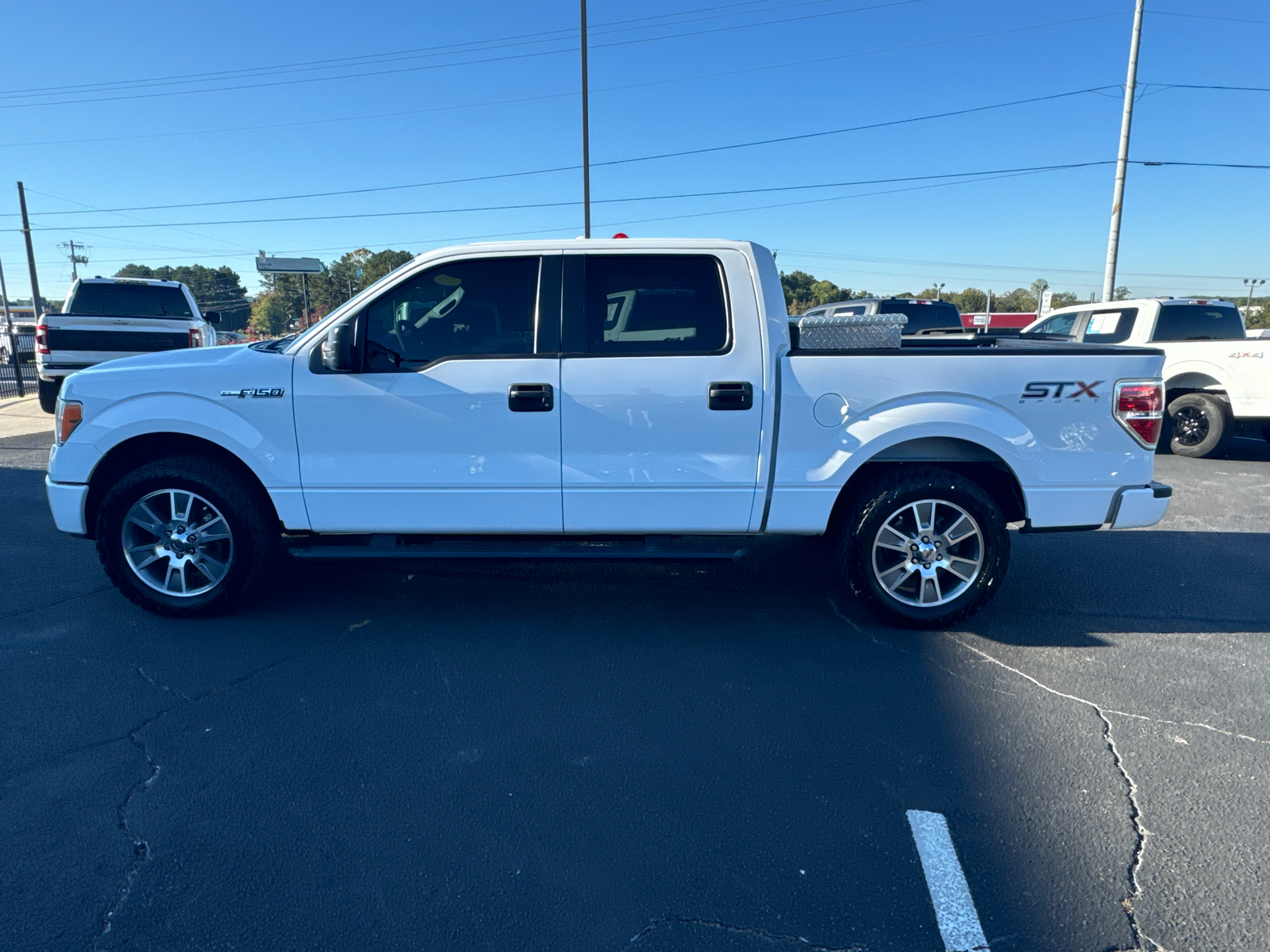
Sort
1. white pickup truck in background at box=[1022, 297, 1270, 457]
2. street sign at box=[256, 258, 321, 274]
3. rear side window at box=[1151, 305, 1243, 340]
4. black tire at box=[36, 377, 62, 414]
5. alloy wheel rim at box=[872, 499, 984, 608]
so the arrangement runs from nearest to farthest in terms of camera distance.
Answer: alloy wheel rim at box=[872, 499, 984, 608] → white pickup truck in background at box=[1022, 297, 1270, 457] → rear side window at box=[1151, 305, 1243, 340] → black tire at box=[36, 377, 62, 414] → street sign at box=[256, 258, 321, 274]

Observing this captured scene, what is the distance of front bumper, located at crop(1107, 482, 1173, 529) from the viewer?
407cm

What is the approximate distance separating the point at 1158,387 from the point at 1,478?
10.3 m

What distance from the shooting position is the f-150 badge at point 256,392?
13.3 feet

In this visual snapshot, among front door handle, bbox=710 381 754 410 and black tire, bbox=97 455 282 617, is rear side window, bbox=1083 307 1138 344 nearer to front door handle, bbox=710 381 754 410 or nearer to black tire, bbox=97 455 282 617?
front door handle, bbox=710 381 754 410

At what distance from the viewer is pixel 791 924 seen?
7.22 feet

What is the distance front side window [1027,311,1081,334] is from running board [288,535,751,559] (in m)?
8.80

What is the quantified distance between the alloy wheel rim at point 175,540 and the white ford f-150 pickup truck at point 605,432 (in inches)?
0.6

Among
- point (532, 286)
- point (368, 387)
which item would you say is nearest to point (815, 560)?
point (532, 286)

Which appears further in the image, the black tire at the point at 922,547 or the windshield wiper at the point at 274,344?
the windshield wiper at the point at 274,344

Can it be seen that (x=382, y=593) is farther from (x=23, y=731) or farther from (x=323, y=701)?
(x=23, y=731)

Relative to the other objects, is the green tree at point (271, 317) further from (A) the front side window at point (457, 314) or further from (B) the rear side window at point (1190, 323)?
(A) the front side window at point (457, 314)

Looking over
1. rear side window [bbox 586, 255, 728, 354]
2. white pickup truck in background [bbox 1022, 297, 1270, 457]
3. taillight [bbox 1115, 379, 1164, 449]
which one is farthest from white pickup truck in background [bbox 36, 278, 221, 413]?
white pickup truck in background [bbox 1022, 297, 1270, 457]

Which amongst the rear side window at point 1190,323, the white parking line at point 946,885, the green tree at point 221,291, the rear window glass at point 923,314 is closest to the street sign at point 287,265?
the rear window glass at point 923,314

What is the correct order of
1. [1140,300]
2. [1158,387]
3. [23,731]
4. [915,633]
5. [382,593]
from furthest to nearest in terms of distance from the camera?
[1140,300] < [382,593] < [915,633] < [1158,387] < [23,731]
